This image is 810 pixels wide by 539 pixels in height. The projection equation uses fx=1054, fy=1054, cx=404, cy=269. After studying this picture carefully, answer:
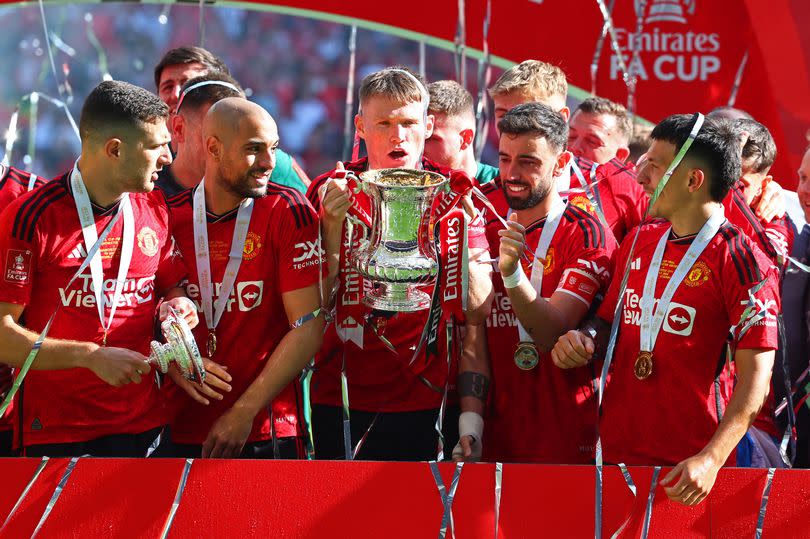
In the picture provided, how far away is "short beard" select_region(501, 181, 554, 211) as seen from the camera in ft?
12.4

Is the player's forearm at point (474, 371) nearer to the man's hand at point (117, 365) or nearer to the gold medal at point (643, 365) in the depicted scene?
the gold medal at point (643, 365)

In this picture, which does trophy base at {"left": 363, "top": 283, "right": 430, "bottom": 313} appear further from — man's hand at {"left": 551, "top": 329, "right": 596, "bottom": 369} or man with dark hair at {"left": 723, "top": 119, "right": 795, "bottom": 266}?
man with dark hair at {"left": 723, "top": 119, "right": 795, "bottom": 266}

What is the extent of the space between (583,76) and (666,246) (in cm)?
323

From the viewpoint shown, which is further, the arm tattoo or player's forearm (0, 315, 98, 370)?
the arm tattoo

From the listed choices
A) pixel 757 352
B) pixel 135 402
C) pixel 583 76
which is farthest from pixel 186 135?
pixel 583 76

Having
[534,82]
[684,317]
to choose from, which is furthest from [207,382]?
[534,82]

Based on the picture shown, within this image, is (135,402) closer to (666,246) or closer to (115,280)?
(115,280)

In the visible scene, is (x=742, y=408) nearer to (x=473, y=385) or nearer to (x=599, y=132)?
(x=473, y=385)

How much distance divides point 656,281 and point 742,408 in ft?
1.77

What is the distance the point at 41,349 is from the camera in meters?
3.16

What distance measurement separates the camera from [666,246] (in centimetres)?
344

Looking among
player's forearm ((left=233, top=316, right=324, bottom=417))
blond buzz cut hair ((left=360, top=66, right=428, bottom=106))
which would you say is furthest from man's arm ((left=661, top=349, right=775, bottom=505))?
blond buzz cut hair ((left=360, top=66, right=428, bottom=106))

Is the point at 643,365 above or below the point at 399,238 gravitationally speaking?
below

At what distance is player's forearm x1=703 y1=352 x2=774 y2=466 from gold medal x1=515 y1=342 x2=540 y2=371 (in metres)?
0.74
